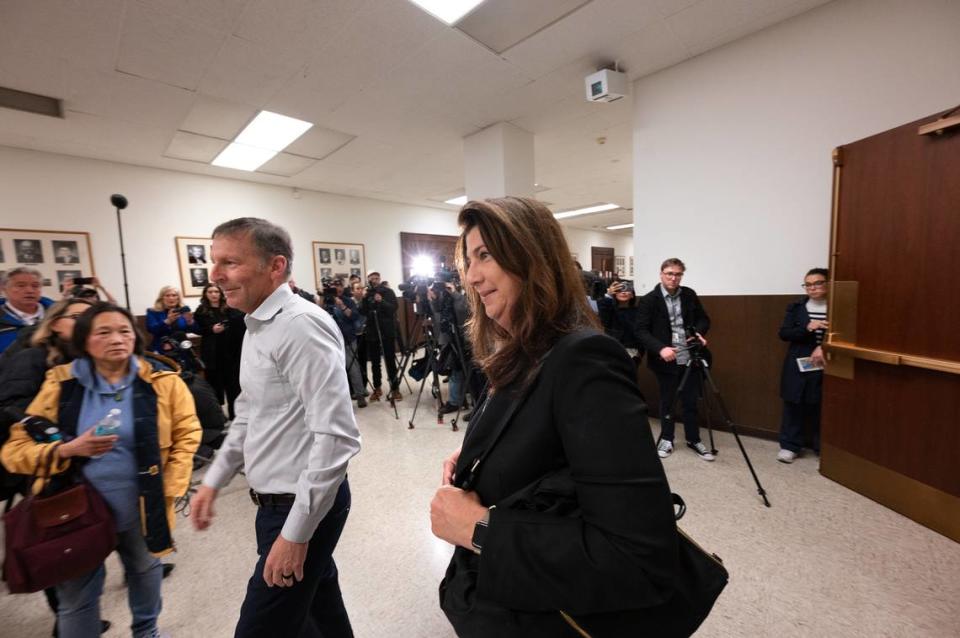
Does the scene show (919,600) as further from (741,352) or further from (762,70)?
(762,70)

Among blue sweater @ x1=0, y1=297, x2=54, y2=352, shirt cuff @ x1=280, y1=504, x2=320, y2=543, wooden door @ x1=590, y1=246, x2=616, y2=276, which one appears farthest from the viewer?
wooden door @ x1=590, y1=246, x2=616, y2=276

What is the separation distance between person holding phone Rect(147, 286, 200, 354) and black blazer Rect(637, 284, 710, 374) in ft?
14.7

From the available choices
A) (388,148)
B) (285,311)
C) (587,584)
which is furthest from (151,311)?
(587,584)

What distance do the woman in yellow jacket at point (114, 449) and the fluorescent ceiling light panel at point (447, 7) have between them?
96.7 inches

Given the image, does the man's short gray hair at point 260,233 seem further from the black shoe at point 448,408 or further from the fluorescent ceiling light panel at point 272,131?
the fluorescent ceiling light panel at point 272,131

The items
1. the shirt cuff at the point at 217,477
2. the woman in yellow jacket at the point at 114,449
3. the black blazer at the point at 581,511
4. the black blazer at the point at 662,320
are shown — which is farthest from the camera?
the black blazer at the point at 662,320

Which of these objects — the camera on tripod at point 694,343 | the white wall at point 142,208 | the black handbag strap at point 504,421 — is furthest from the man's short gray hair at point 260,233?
the white wall at point 142,208

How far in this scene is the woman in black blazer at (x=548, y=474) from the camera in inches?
20.7

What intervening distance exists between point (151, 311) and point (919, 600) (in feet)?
19.3

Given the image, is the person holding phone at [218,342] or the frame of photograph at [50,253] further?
the frame of photograph at [50,253]

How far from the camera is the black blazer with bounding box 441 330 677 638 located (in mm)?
520

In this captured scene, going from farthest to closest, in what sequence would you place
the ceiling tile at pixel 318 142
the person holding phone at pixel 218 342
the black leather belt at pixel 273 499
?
the ceiling tile at pixel 318 142 < the person holding phone at pixel 218 342 < the black leather belt at pixel 273 499

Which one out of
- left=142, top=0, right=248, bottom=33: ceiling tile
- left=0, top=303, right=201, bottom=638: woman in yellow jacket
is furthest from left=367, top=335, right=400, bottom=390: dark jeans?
left=142, top=0, right=248, bottom=33: ceiling tile

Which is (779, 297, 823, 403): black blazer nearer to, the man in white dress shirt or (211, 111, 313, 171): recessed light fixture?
the man in white dress shirt
